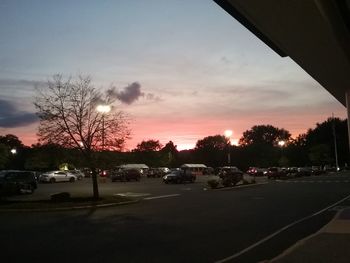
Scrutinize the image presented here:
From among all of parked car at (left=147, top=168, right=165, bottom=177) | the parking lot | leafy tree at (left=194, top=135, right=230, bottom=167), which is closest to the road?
the parking lot

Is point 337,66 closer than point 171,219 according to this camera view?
Yes

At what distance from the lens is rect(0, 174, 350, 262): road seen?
1126cm

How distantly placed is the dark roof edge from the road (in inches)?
206

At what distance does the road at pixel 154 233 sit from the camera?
11.3 metres

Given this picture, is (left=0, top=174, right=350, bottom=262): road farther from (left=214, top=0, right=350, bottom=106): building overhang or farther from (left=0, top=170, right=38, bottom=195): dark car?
(left=0, top=170, right=38, bottom=195): dark car

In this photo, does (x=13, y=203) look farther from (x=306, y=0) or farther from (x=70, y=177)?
(x=70, y=177)

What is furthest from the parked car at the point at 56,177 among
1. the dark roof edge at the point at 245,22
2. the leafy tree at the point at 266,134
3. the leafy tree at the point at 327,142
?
the leafy tree at the point at 266,134

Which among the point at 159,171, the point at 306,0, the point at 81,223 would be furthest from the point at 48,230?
the point at 159,171

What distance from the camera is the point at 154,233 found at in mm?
14758

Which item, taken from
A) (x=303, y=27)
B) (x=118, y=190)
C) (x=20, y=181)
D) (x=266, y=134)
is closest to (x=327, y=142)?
(x=266, y=134)

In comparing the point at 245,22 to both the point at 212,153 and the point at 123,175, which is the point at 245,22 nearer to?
the point at 123,175

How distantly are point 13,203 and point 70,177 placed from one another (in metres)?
41.2

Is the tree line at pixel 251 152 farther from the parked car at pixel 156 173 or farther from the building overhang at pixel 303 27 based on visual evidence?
the building overhang at pixel 303 27

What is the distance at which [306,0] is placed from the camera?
9875 mm
